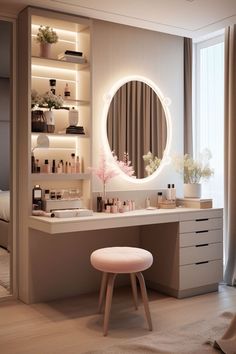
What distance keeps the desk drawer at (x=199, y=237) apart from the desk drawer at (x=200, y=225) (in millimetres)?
35

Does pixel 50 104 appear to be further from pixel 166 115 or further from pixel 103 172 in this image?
pixel 166 115

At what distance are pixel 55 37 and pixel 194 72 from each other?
1704 mm

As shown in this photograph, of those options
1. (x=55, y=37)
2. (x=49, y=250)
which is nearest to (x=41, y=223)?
(x=49, y=250)

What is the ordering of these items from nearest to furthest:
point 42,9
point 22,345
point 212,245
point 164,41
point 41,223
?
point 22,345
point 41,223
point 42,9
point 212,245
point 164,41

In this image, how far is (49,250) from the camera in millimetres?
3639

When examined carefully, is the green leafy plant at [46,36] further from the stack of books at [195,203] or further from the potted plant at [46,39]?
the stack of books at [195,203]

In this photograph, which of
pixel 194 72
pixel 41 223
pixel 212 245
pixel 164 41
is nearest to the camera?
pixel 41 223

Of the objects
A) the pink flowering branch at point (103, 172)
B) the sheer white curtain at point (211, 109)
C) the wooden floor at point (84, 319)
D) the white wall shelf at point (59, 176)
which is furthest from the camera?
the sheer white curtain at point (211, 109)

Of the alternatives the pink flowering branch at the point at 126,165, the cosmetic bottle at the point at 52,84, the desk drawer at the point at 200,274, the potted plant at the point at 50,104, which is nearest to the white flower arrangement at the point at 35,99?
the potted plant at the point at 50,104

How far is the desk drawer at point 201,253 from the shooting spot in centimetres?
370

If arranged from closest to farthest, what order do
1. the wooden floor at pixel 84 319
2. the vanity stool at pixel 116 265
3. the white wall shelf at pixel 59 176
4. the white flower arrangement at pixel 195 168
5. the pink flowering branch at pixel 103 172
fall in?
the wooden floor at pixel 84 319, the vanity stool at pixel 116 265, the white wall shelf at pixel 59 176, the pink flowering branch at pixel 103 172, the white flower arrangement at pixel 195 168

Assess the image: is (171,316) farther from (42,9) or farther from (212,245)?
(42,9)

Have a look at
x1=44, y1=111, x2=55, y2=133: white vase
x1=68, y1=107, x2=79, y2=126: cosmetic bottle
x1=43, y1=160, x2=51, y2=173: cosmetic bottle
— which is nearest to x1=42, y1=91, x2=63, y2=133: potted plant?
x1=44, y1=111, x2=55, y2=133: white vase

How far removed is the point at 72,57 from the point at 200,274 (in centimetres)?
216
